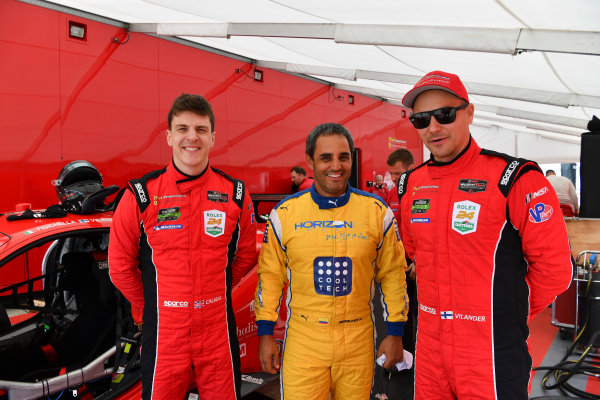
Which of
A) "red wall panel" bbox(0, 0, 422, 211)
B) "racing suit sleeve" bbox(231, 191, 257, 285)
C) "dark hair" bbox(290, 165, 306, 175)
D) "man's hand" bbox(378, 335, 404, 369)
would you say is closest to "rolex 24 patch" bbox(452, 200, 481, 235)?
"man's hand" bbox(378, 335, 404, 369)

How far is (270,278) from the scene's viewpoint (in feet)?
5.66

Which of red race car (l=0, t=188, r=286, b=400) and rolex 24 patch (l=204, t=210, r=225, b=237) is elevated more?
rolex 24 patch (l=204, t=210, r=225, b=237)

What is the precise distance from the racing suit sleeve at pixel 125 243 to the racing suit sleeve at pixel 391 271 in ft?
3.41

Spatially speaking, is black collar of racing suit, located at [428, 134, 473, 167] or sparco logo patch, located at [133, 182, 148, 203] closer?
black collar of racing suit, located at [428, 134, 473, 167]

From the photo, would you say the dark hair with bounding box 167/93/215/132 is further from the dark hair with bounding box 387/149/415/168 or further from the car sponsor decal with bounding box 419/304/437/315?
the dark hair with bounding box 387/149/415/168

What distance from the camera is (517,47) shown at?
10.8 ft

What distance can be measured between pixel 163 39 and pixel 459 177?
4.89 m

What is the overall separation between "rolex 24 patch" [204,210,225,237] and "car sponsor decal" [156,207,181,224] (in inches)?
4.7

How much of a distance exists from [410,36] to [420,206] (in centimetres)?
257

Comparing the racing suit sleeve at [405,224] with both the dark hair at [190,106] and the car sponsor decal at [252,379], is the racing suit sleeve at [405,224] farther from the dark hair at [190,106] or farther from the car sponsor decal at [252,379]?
→ the car sponsor decal at [252,379]

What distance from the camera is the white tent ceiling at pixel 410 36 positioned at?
122 inches

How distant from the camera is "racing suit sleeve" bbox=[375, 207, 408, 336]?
66.4 inches

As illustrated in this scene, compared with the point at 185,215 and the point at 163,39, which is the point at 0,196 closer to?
the point at 163,39

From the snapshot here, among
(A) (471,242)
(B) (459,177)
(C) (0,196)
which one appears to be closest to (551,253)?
(A) (471,242)
